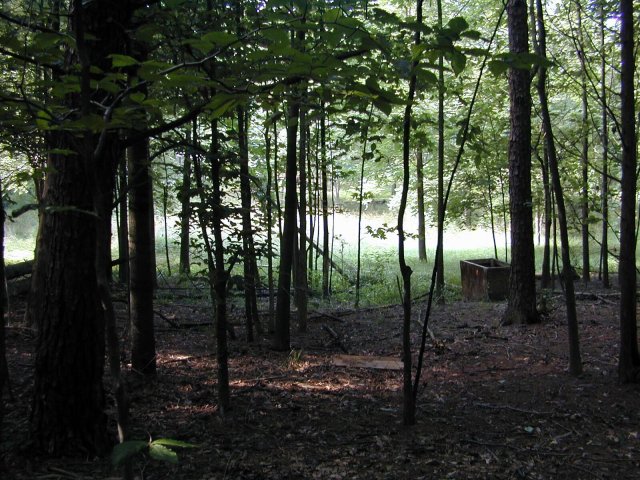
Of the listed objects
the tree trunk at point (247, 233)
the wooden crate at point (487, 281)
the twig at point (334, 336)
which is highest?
the tree trunk at point (247, 233)

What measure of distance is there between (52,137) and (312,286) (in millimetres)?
10051

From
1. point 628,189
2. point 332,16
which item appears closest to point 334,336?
point 628,189

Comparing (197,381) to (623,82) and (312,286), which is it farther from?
(312,286)

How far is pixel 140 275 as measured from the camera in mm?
4578

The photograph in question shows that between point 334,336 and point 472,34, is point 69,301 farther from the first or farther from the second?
point 334,336

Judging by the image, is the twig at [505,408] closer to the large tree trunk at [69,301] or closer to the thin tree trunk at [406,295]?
the thin tree trunk at [406,295]

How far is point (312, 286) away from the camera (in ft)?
41.0

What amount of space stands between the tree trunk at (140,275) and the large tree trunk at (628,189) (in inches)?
165

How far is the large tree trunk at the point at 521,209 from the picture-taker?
6.91 m

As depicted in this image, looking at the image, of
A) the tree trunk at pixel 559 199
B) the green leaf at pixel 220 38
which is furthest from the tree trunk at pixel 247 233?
the tree trunk at pixel 559 199

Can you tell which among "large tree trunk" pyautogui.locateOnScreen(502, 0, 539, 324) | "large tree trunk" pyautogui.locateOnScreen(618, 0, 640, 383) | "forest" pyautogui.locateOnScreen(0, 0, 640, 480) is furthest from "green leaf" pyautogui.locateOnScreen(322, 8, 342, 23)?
"large tree trunk" pyautogui.locateOnScreen(502, 0, 539, 324)

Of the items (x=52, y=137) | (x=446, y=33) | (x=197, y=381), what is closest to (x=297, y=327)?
(x=197, y=381)

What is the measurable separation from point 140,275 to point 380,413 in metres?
2.51

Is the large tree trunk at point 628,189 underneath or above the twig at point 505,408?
above
